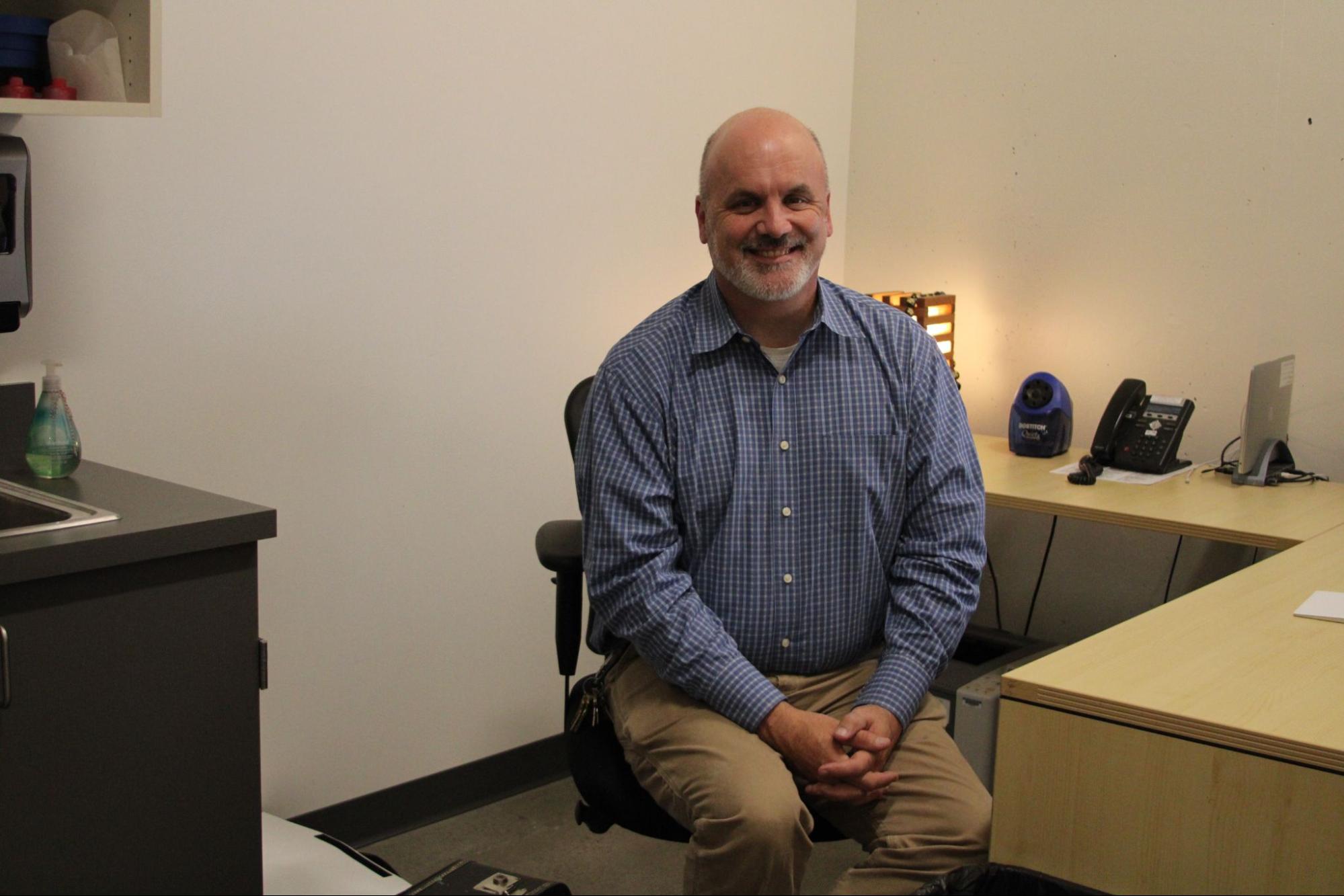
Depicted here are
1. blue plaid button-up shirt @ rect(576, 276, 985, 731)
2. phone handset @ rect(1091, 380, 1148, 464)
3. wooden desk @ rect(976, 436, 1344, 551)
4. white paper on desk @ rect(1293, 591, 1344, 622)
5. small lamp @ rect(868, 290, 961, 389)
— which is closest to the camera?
white paper on desk @ rect(1293, 591, 1344, 622)

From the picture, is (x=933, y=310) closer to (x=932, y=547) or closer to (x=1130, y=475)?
(x=1130, y=475)

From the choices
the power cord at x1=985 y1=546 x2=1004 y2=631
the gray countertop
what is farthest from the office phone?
the gray countertop

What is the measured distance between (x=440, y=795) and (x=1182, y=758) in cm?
189

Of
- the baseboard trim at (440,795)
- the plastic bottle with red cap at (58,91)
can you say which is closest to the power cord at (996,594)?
the baseboard trim at (440,795)

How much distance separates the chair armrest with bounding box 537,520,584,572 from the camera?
6.84 ft

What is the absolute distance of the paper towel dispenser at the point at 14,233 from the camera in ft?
6.52

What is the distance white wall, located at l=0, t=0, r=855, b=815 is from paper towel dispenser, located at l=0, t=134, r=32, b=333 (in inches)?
4.5

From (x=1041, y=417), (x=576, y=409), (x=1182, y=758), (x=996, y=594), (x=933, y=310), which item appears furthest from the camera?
(x=996, y=594)

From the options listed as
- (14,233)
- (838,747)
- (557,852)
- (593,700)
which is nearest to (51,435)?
(14,233)

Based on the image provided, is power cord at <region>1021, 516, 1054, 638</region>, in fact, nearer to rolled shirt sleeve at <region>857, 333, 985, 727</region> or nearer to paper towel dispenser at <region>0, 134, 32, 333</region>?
rolled shirt sleeve at <region>857, 333, 985, 727</region>

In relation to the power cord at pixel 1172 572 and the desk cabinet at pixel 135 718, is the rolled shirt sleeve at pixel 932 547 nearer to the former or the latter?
the desk cabinet at pixel 135 718

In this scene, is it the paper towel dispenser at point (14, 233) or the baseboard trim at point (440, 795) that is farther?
the baseboard trim at point (440, 795)

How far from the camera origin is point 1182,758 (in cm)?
143

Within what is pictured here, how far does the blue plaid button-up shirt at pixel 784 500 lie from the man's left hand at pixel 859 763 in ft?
0.29
